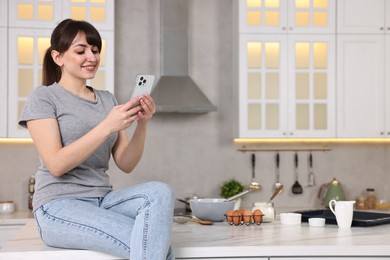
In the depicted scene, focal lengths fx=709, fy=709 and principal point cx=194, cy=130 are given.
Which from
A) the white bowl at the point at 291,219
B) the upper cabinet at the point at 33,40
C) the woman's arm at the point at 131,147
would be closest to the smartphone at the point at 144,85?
the woman's arm at the point at 131,147

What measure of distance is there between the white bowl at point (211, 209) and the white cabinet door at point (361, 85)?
2.10 meters

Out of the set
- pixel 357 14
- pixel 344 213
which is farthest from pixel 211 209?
pixel 357 14

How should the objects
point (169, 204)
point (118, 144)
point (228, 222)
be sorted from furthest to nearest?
point (228, 222) → point (118, 144) → point (169, 204)

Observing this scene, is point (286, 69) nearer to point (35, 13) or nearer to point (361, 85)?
point (361, 85)

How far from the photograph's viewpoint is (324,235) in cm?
271

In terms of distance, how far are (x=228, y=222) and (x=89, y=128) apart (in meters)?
0.81

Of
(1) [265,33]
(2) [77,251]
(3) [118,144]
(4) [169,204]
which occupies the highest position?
(1) [265,33]

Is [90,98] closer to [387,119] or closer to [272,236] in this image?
[272,236]

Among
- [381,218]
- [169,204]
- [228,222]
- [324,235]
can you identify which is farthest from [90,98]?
[381,218]

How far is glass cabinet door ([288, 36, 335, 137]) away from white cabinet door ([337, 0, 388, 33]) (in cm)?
14

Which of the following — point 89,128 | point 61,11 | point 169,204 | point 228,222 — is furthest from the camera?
point 61,11

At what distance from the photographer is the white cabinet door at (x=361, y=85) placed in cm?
498

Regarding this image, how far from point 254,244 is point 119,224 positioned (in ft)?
1.58

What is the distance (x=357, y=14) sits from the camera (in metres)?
4.98
